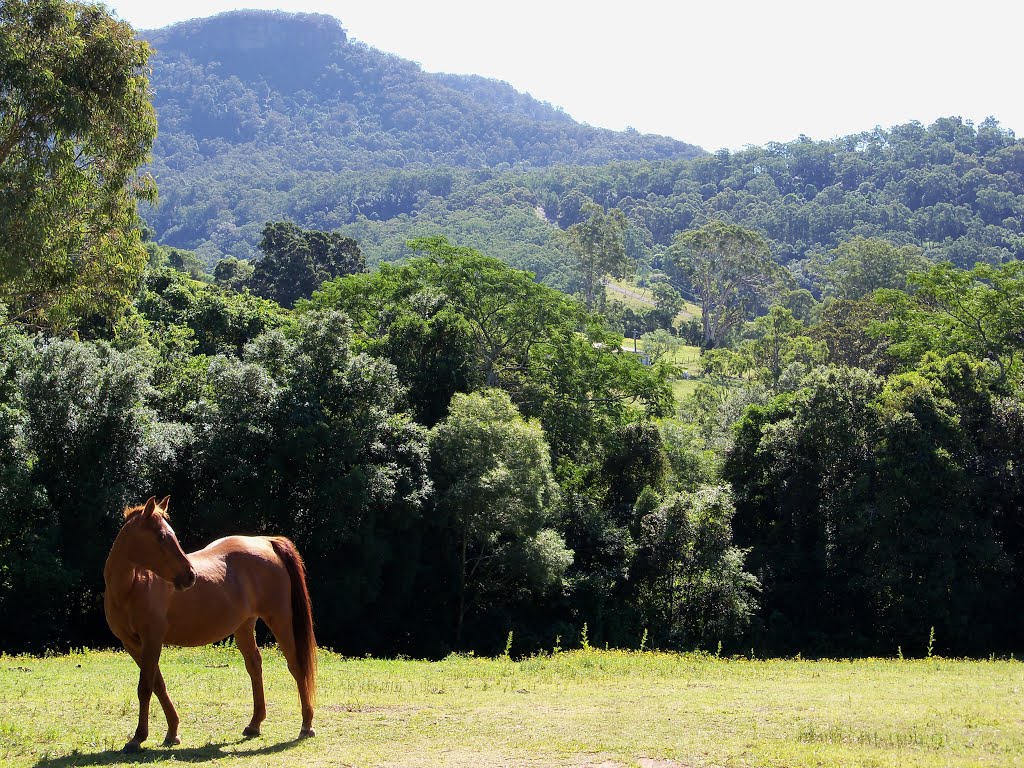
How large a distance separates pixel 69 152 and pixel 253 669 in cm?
1005

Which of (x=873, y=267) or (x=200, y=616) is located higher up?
(x=873, y=267)

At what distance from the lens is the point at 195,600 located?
31.9 ft

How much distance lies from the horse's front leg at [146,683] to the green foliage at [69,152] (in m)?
8.66

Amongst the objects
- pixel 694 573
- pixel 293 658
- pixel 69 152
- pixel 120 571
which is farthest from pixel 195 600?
pixel 694 573

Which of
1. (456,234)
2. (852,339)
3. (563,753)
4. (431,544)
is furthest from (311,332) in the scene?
(456,234)

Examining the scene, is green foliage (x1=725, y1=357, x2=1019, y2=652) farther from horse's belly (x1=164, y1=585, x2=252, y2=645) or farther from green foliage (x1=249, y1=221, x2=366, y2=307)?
green foliage (x1=249, y1=221, x2=366, y2=307)

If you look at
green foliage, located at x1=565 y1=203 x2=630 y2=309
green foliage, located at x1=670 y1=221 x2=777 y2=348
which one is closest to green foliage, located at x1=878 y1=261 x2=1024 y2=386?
green foliage, located at x1=565 y1=203 x2=630 y2=309

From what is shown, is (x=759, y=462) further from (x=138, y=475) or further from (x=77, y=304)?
(x=77, y=304)

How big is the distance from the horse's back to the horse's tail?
73mm

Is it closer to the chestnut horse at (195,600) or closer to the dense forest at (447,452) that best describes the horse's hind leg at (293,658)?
the chestnut horse at (195,600)

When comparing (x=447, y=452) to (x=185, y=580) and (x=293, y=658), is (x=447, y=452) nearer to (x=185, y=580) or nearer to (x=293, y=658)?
(x=293, y=658)

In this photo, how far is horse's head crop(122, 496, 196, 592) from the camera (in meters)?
8.97

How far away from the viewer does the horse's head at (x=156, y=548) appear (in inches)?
353

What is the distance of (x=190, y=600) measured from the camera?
970 centimetres
